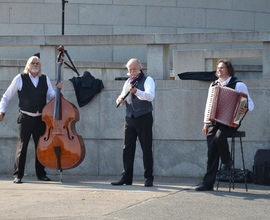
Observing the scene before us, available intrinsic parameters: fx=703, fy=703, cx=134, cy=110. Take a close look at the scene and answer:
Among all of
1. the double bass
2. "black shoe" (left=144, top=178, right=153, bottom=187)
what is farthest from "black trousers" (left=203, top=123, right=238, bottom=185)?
the double bass

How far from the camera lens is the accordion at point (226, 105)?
895 centimetres

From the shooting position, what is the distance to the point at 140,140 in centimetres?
982

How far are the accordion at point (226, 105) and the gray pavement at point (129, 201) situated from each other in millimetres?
947

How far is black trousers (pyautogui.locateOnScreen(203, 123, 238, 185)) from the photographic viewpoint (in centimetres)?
914

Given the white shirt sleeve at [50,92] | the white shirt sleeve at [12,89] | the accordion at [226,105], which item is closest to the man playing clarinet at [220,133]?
the accordion at [226,105]

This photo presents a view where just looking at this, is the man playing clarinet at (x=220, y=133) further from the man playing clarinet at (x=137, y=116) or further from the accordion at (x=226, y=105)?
the man playing clarinet at (x=137, y=116)

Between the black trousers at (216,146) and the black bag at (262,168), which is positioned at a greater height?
the black trousers at (216,146)

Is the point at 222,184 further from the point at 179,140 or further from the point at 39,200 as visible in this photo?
the point at 39,200

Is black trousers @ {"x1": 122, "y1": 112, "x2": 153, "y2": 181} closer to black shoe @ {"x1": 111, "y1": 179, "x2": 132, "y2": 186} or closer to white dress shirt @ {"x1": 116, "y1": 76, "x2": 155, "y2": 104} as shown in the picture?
black shoe @ {"x1": 111, "y1": 179, "x2": 132, "y2": 186}

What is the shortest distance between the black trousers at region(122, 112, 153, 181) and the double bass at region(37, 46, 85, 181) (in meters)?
0.64

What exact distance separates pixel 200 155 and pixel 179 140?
40 centimetres

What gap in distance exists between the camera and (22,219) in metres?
7.24

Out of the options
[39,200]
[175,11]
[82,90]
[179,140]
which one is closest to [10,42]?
[82,90]

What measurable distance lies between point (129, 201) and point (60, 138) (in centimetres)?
196
